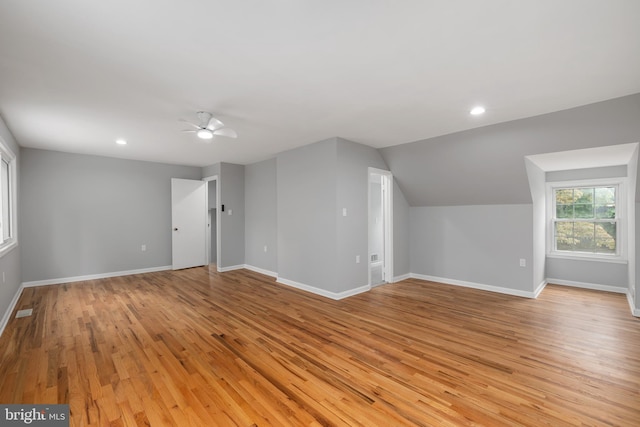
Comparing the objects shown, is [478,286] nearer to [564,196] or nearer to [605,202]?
[564,196]

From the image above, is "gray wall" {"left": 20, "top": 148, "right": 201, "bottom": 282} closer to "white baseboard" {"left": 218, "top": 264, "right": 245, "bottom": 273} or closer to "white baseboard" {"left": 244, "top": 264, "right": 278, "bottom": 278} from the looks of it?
"white baseboard" {"left": 218, "top": 264, "right": 245, "bottom": 273}

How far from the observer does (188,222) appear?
659 centimetres

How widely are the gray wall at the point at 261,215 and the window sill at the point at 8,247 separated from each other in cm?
360

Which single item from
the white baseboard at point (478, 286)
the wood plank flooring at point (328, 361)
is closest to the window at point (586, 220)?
the wood plank flooring at point (328, 361)

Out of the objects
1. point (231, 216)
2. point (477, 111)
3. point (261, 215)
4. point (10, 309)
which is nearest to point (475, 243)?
point (477, 111)

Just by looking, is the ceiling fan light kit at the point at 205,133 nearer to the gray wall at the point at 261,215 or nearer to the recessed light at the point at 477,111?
the gray wall at the point at 261,215

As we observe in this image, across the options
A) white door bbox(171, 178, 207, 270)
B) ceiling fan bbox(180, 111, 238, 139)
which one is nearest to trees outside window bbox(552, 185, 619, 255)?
ceiling fan bbox(180, 111, 238, 139)

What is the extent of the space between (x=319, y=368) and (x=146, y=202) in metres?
5.39

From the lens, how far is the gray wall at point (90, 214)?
4953 millimetres

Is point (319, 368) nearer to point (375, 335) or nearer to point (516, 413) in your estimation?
point (375, 335)

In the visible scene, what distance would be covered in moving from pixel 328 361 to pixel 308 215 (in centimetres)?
250

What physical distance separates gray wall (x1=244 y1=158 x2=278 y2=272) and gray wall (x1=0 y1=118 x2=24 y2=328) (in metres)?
3.61

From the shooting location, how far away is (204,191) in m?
6.84

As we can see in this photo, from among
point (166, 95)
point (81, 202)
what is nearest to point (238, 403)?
point (166, 95)
